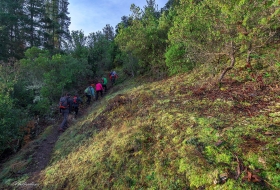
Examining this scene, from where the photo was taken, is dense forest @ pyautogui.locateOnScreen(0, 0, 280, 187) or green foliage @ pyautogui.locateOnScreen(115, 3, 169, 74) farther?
green foliage @ pyautogui.locateOnScreen(115, 3, 169, 74)

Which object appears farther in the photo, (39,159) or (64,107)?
(64,107)

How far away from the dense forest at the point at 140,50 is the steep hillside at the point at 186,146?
1.48 metres

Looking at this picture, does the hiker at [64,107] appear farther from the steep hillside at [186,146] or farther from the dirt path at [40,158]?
the steep hillside at [186,146]

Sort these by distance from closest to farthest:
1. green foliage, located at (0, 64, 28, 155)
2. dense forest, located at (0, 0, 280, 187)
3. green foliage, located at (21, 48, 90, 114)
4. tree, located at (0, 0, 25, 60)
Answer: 1. dense forest, located at (0, 0, 280, 187)
2. green foliage, located at (0, 64, 28, 155)
3. green foliage, located at (21, 48, 90, 114)
4. tree, located at (0, 0, 25, 60)

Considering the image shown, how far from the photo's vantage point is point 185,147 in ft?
14.7

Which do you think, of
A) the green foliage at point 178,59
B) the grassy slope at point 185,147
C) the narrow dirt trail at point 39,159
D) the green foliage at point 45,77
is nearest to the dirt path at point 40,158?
the narrow dirt trail at point 39,159

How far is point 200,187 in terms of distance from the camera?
350cm

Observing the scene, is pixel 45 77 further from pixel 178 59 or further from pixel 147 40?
pixel 178 59

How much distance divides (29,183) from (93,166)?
250 cm

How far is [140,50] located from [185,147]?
40.0 ft

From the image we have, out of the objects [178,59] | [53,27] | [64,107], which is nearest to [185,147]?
[64,107]

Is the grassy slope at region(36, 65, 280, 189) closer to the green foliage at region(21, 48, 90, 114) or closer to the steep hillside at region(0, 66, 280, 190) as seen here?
the steep hillside at region(0, 66, 280, 190)

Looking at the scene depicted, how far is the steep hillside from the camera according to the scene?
353 centimetres

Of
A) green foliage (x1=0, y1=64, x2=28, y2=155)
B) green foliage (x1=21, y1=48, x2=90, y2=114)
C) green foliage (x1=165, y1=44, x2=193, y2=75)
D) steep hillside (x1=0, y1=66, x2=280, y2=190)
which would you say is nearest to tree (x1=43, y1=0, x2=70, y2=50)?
green foliage (x1=21, y1=48, x2=90, y2=114)
